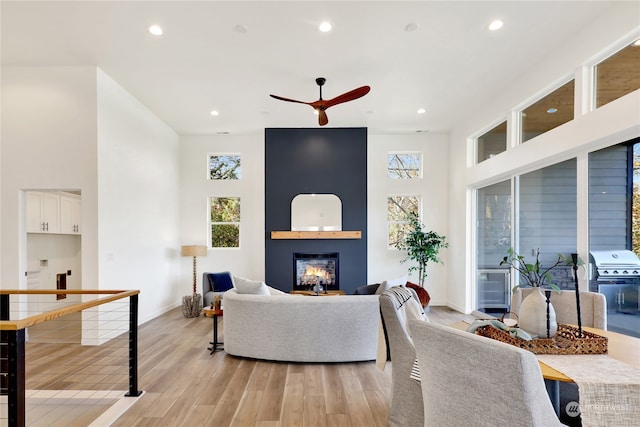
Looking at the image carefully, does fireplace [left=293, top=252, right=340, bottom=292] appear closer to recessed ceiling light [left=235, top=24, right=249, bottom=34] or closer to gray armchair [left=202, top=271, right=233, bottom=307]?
gray armchair [left=202, top=271, right=233, bottom=307]

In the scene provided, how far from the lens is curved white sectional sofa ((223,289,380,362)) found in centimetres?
359

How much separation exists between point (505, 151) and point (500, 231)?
4.05 feet

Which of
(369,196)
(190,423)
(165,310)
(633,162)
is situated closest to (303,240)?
(369,196)

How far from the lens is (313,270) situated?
676 cm

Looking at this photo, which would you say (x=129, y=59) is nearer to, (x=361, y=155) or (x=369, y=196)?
(x=361, y=155)

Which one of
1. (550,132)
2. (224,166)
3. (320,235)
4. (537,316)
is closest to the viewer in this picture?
(537,316)

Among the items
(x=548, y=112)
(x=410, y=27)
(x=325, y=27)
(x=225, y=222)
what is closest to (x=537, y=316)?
(x=410, y=27)

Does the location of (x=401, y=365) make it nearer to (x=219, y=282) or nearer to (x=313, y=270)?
(x=313, y=270)

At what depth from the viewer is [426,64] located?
4230 millimetres

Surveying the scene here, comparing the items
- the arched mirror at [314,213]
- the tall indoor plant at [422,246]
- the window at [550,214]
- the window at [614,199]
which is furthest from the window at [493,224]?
the arched mirror at [314,213]

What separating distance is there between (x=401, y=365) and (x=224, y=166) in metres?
6.08

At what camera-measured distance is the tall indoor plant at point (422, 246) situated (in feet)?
21.4

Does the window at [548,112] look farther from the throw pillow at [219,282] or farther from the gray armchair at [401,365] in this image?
the throw pillow at [219,282]

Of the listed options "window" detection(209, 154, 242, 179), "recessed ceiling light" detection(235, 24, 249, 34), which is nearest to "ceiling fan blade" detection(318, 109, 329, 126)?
"recessed ceiling light" detection(235, 24, 249, 34)
